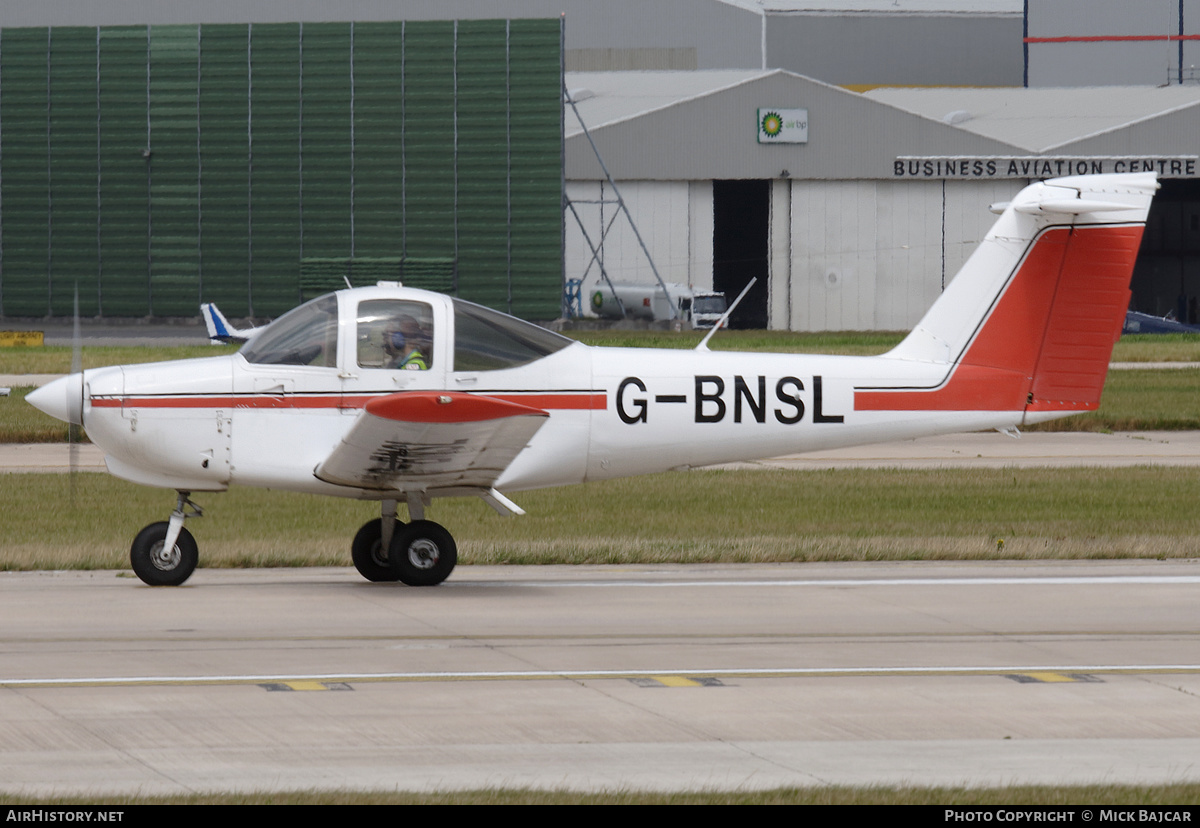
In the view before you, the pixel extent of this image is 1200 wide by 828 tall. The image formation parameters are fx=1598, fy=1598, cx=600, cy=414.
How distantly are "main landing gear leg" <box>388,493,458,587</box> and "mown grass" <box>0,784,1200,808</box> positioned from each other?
5174mm

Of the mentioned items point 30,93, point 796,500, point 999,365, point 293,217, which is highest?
point 30,93

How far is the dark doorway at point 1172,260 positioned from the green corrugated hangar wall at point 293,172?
29.7 metres

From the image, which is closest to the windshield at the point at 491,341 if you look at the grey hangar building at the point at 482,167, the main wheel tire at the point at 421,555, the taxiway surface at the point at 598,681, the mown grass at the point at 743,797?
the main wheel tire at the point at 421,555

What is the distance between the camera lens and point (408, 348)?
11.2m

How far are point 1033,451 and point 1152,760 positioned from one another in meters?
17.4

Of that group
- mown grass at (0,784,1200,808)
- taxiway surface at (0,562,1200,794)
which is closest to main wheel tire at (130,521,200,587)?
taxiway surface at (0,562,1200,794)

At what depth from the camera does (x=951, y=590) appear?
11664 millimetres

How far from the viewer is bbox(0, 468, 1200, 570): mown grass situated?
13.4 metres

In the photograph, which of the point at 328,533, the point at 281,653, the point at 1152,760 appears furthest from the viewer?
the point at 328,533

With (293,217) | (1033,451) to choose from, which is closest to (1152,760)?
(1033,451)

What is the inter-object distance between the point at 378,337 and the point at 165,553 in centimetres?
221

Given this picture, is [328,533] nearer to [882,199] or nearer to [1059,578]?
[1059,578]

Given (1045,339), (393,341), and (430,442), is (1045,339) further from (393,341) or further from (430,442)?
(393,341)

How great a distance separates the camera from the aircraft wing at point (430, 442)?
10344 millimetres
